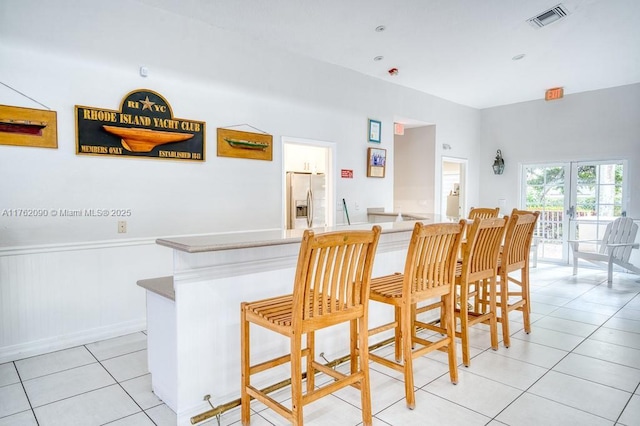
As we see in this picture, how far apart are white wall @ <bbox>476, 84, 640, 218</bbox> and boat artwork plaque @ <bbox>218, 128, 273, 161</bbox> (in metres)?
5.05

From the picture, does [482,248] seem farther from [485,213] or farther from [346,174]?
[346,174]

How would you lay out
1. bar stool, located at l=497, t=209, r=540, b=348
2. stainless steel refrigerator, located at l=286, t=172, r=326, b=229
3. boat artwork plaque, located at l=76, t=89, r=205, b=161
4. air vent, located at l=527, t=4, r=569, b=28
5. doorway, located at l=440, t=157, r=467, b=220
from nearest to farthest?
bar stool, located at l=497, t=209, r=540, b=348 < boat artwork plaque, located at l=76, t=89, r=205, b=161 < air vent, located at l=527, t=4, r=569, b=28 < stainless steel refrigerator, located at l=286, t=172, r=326, b=229 < doorway, located at l=440, t=157, r=467, b=220

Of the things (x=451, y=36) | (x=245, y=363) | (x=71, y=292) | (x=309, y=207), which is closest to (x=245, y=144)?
(x=309, y=207)

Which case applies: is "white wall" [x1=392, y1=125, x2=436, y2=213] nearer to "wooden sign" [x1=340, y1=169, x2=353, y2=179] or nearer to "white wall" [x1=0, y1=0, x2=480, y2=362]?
"wooden sign" [x1=340, y1=169, x2=353, y2=179]

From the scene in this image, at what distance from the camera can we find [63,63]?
10.3 ft

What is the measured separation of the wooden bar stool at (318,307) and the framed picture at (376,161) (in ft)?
12.5

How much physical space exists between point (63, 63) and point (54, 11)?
1.29 feet

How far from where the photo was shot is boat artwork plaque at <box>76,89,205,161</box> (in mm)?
3264

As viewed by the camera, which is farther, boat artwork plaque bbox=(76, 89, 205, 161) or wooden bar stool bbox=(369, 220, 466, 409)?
boat artwork plaque bbox=(76, 89, 205, 161)

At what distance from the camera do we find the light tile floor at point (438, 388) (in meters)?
2.14

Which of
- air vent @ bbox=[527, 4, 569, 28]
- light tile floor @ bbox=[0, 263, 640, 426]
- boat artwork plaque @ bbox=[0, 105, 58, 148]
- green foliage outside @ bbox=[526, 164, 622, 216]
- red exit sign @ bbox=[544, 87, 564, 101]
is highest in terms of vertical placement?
air vent @ bbox=[527, 4, 569, 28]

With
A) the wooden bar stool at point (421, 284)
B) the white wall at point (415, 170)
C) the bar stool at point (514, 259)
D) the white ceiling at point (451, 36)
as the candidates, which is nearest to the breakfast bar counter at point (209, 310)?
the wooden bar stool at point (421, 284)

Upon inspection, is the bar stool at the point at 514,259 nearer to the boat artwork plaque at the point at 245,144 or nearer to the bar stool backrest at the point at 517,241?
the bar stool backrest at the point at 517,241

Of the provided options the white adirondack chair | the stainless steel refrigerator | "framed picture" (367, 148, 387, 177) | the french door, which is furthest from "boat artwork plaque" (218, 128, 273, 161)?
the french door
